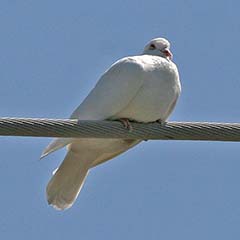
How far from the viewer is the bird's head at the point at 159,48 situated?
10.9 meters

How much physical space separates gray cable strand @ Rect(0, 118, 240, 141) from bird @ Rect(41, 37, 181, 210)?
78.1 inches

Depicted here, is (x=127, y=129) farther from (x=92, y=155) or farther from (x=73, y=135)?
(x=92, y=155)

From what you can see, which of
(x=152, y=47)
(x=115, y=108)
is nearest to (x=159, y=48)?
(x=152, y=47)

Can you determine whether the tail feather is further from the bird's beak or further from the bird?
the bird's beak

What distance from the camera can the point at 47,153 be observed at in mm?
9039

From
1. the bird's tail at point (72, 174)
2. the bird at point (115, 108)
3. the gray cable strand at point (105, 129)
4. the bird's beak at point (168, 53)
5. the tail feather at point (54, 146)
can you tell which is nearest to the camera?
the gray cable strand at point (105, 129)

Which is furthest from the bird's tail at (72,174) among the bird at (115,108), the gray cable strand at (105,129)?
the gray cable strand at (105,129)

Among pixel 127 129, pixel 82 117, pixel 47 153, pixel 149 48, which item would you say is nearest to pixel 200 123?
pixel 127 129

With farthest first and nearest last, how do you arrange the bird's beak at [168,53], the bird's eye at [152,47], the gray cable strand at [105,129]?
the bird's eye at [152,47] → the bird's beak at [168,53] → the gray cable strand at [105,129]

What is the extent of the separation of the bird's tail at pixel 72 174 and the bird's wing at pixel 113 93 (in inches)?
14.1

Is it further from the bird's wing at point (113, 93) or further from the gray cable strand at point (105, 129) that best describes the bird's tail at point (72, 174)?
the gray cable strand at point (105, 129)

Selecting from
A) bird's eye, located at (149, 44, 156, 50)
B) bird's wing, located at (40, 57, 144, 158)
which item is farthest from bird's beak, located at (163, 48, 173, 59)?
bird's wing, located at (40, 57, 144, 158)

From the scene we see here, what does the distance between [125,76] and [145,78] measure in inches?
6.8

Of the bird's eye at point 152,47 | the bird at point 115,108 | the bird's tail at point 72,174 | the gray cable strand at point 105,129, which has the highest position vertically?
the bird's eye at point 152,47
